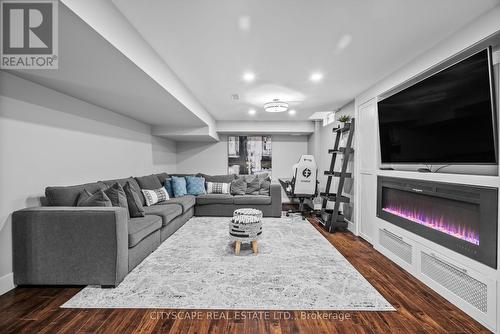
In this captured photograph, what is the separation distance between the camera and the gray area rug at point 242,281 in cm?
191

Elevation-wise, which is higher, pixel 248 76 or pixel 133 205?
pixel 248 76

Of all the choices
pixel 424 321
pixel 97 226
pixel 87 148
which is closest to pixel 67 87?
pixel 87 148

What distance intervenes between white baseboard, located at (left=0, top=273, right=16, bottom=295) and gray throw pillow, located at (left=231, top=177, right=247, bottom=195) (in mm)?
3776

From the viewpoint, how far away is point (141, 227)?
8.59ft

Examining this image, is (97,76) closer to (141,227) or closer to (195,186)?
(141,227)

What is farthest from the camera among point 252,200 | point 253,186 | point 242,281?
point 253,186

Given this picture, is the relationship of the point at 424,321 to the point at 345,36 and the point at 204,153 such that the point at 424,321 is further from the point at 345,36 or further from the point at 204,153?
the point at 204,153

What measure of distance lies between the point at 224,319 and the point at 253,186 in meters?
3.90

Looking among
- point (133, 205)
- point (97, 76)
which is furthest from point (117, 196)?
point (97, 76)

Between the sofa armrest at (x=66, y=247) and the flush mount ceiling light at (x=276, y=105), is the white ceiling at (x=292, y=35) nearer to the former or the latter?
the flush mount ceiling light at (x=276, y=105)

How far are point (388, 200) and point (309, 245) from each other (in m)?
1.24

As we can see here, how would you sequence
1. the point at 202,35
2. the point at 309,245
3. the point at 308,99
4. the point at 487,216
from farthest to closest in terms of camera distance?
the point at 308,99
the point at 309,245
the point at 202,35
the point at 487,216

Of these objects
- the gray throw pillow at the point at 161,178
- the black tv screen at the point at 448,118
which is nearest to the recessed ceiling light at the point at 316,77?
the black tv screen at the point at 448,118

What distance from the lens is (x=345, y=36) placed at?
209 cm
